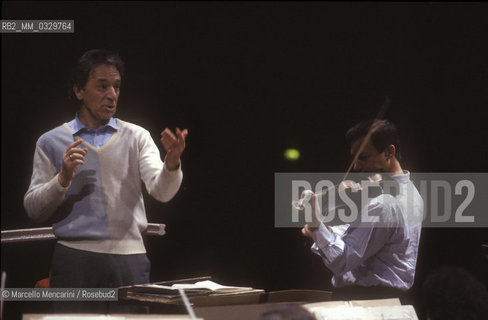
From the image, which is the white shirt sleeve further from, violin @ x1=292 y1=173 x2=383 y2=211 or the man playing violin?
violin @ x1=292 y1=173 x2=383 y2=211

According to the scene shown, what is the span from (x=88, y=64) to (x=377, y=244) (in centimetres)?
181

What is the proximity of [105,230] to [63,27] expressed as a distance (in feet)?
3.73

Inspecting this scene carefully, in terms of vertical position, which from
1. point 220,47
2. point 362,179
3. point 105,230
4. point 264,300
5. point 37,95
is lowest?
point 264,300

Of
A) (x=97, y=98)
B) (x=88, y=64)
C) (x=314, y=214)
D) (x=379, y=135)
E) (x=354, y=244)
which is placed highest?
(x=88, y=64)

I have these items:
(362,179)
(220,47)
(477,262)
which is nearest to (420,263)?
(477,262)

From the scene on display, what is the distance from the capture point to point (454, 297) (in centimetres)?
270

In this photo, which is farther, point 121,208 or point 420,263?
point 420,263

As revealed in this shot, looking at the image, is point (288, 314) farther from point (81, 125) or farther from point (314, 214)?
point (81, 125)

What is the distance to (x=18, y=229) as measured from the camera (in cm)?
375

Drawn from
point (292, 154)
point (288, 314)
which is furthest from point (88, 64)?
point (288, 314)

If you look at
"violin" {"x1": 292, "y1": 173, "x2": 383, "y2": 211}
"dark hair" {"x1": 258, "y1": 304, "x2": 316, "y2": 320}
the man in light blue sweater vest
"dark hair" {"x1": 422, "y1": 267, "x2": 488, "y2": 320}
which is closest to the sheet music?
"dark hair" {"x1": 422, "y1": 267, "x2": 488, "y2": 320}

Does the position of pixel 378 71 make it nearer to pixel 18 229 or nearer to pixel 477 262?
pixel 477 262

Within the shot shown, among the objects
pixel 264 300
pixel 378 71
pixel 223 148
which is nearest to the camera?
pixel 264 300

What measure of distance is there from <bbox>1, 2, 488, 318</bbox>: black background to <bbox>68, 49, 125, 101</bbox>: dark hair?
0.14 feet
